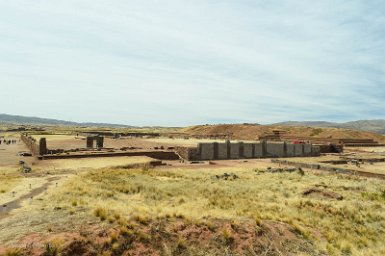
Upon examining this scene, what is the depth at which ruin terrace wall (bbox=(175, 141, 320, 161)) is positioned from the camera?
52.2 meters

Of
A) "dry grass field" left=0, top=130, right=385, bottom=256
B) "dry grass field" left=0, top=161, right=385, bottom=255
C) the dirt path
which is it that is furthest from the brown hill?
the dirt path

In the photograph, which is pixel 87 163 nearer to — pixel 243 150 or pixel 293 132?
pixel 243 150

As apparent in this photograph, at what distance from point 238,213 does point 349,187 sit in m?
15.2

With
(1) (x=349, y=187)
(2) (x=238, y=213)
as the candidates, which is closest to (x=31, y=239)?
(2) (x=238, y=213)

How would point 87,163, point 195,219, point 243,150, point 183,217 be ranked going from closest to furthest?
point 195,219 → point 183,217 → point 87,163 → point 243,150

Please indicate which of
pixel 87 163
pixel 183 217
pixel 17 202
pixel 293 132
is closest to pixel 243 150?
pixel 87 163

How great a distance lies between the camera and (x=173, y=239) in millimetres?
14492

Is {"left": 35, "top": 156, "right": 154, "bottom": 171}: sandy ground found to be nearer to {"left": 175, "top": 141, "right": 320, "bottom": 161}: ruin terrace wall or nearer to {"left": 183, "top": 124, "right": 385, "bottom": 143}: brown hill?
{"left": 175, "top": 141, "right": 320, "bottom": 161}: ruin terrace wall

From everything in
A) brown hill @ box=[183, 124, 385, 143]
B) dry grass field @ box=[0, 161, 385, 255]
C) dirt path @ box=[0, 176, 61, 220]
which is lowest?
dry grass field @ box=[0, 161, 385, 255]

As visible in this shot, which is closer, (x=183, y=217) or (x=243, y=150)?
(x=183, y=217)

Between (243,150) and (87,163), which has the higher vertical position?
(243,150)

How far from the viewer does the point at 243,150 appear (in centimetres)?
5619

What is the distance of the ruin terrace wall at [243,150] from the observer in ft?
171

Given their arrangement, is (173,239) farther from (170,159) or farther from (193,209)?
(170,159)
